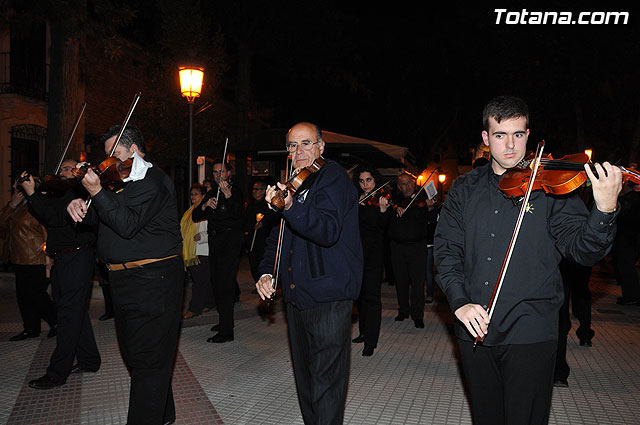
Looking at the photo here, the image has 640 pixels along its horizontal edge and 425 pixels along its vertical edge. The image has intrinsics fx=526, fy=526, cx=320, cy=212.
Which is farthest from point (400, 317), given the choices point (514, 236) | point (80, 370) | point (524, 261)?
point (514, 236)

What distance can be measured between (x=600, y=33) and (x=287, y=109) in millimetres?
13664

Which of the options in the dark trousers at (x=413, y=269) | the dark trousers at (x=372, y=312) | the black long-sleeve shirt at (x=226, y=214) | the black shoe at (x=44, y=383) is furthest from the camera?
the dark trousers at (x=413, y=269)

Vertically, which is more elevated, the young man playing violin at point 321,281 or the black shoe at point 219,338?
the young man playing violin at point 321,281

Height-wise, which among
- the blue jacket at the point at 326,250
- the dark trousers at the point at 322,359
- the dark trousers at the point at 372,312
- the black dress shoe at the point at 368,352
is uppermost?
the blue jacket at the point at 326,250

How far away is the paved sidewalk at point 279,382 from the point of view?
14.9ft

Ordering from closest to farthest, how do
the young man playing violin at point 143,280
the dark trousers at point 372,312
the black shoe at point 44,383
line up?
the young man playing violin at point 143,280 → the black shoe at point 44,383 → the dark trousers at point 372,312

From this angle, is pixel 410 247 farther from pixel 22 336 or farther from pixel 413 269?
pixel 22 336

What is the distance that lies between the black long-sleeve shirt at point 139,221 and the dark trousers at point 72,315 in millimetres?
1824

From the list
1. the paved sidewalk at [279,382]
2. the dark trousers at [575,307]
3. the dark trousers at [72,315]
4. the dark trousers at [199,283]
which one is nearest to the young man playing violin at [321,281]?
the paved sidewalk at [279,382]

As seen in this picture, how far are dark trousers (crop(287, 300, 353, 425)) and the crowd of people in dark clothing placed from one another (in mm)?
13

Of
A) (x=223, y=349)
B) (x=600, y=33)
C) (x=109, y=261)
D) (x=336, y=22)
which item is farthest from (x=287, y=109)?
(x=109, y=261)

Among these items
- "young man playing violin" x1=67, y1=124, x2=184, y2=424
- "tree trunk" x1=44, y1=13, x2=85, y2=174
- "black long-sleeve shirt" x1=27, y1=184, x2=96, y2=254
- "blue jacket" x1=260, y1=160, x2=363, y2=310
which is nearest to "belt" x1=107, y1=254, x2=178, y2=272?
"young man playing violin" x1=67, y1=124, x2=184, y2=424

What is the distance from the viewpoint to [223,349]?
21.5 feet

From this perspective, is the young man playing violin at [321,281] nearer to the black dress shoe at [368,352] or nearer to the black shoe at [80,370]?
the black dress shoe at [368,352]
